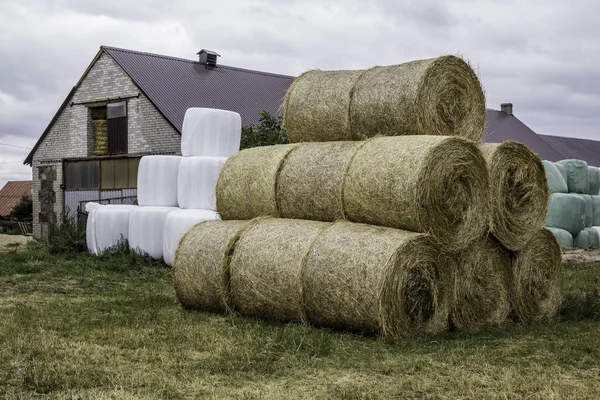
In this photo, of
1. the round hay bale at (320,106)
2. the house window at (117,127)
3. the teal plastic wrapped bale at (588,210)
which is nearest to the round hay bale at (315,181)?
the round hay bale at (320,106)

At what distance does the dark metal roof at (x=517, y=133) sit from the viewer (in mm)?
38188

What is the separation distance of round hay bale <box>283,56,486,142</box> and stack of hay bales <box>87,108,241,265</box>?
19.2 feet

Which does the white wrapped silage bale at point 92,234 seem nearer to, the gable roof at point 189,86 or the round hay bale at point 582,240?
the gable roof at point 189,86

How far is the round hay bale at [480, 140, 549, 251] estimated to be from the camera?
8.48 metres

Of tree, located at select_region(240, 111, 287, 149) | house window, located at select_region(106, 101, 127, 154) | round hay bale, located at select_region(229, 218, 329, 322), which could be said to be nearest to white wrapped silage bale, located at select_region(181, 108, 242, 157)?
tree, located at select_region(240, 111, 287, 149)

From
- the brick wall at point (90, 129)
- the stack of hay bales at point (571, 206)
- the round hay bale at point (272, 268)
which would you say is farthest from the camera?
the brick wall at point (90, 129)

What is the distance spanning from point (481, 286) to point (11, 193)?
51.0m

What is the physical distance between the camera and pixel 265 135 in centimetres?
2225

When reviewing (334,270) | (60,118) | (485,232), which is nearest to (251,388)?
(334,270)

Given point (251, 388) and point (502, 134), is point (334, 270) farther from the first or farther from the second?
point (502, 134)

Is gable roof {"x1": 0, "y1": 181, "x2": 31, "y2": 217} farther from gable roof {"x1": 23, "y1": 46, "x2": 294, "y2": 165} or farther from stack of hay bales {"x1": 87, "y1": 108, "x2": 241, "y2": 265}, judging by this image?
stack of hay bales {"x1": 87, "y1": 108, "x2": 241, "y2": 265}

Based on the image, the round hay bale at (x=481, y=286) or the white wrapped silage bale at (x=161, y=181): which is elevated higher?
the white wrapped silage bale at (x=161, y=181)

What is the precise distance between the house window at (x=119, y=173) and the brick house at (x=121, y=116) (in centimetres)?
3

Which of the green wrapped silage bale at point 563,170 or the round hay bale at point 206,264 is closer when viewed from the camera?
the round hay bale at point 206,264
